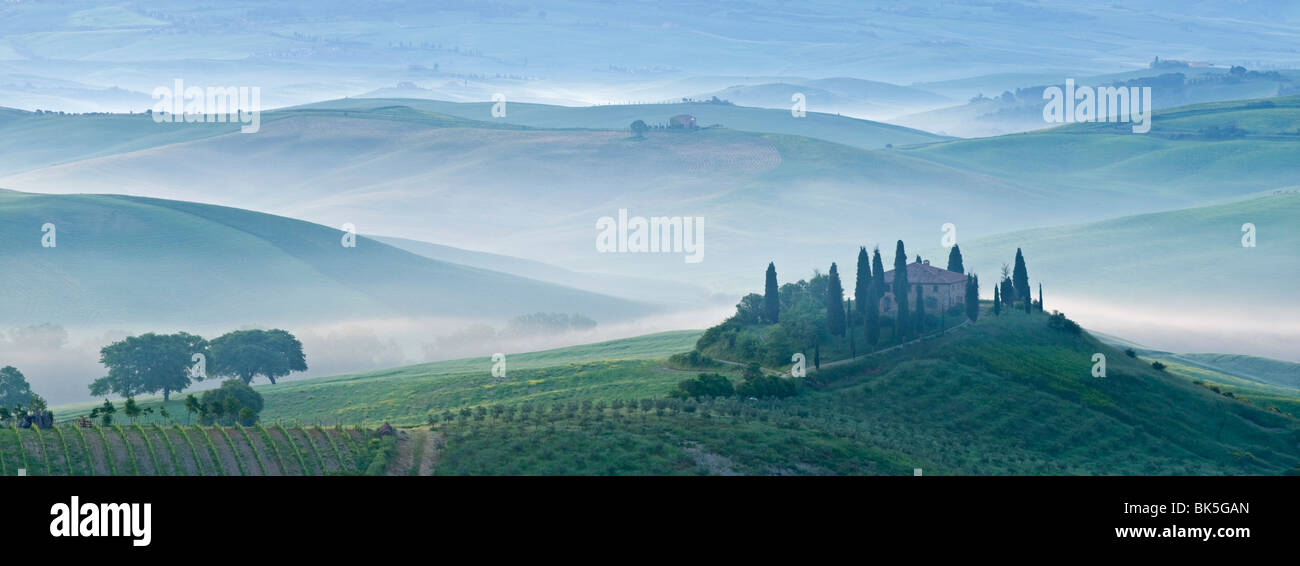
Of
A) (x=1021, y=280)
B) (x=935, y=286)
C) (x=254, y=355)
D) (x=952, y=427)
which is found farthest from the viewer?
(x=254, y=355)

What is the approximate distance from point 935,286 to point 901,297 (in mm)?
11474

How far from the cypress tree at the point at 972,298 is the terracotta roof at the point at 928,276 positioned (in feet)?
15.3

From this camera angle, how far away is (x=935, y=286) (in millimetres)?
125812

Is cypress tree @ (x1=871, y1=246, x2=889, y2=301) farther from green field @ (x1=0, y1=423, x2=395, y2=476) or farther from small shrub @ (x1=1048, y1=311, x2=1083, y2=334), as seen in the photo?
green field @ (x1=0, y1=423, x2=395, y2=476)

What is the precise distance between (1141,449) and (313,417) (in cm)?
6597

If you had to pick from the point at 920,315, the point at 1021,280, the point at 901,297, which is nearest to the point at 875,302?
the point at 901,297

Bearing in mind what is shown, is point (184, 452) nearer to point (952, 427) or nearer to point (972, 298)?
point (952, 427)

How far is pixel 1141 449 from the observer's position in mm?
97875

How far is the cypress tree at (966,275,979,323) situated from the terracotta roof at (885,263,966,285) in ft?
15.3

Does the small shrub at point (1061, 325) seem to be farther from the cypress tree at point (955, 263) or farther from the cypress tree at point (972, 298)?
the cypress tree at point (955, 263)

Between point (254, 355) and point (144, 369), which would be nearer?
point (144, 369)

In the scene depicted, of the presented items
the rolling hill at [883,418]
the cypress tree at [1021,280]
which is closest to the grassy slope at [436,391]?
the rolling hill at [883,418]

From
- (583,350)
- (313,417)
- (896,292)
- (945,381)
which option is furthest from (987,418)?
(583,350)
